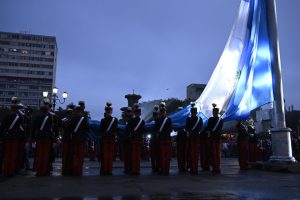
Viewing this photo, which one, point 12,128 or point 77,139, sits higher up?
point 12,128

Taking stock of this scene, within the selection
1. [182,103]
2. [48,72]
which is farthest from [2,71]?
[182,103]

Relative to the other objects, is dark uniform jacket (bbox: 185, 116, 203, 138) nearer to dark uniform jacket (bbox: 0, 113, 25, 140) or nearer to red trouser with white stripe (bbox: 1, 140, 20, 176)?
dark uniform jacket (bbox: 0, 113, 25, 140)

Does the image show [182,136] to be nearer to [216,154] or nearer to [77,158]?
[216,154]

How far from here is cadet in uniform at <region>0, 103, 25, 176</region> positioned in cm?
994

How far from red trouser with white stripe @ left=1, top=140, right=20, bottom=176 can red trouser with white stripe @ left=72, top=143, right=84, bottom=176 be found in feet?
5.30

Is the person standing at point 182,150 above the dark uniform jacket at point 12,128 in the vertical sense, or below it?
below

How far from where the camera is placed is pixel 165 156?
35.7 feet

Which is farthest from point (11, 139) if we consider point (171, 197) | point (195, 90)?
point (195, 90)

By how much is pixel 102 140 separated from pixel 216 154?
3.69 meters

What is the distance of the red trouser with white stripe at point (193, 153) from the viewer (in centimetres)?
1112

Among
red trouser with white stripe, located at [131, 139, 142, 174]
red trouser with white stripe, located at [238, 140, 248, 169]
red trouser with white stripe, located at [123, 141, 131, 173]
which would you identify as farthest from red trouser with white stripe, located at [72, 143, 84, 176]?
red trouser with white stripe, located at [238, 140, 248, 169]

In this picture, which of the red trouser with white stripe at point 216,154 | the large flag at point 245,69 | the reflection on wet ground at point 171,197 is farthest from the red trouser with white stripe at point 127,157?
the reflection on wet ground at point 171,197

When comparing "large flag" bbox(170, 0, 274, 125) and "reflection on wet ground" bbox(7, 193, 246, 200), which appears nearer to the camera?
"reflection on wet ground" bbox(7, 193, 246, 200)

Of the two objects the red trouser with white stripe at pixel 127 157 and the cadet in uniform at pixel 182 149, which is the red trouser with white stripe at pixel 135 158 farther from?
the cadet in uniform at pixel 182 149
